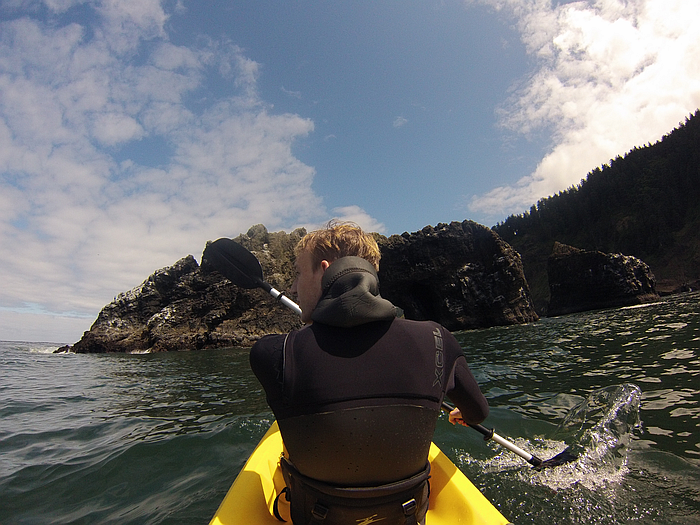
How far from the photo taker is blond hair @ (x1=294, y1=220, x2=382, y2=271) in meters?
1.76

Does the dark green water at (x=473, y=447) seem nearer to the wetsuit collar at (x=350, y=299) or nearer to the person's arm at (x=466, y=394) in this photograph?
the person's arm at (x=466, y=394)

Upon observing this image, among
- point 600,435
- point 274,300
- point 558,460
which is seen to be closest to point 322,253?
point 558,460

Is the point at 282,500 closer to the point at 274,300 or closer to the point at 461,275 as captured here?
the point at 274,300

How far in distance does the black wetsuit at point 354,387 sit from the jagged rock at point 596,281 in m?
41.3

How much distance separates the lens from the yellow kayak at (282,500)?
1895 millimetres

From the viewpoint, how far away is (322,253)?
5.86 ft

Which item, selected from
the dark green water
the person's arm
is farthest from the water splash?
the person's arm

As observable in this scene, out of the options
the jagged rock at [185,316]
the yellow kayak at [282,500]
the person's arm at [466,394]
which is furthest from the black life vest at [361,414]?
the jagged rock at [185,316]

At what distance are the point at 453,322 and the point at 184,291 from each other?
24.5 metres

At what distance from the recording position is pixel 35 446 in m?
4.29

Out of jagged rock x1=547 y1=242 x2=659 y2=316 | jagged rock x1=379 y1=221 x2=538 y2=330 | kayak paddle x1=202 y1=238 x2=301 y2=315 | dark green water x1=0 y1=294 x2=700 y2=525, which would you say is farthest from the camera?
jagged rock x1=547 y1=242 x2=659 y2=316

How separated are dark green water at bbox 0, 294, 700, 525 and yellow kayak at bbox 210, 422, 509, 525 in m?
0.69

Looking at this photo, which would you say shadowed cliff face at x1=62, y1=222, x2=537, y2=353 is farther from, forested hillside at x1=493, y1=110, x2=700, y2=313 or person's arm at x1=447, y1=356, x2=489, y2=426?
forested hillside at x1=493, y1=110, x2=700, y2=313

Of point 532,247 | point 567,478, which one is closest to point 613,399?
point 567,478
